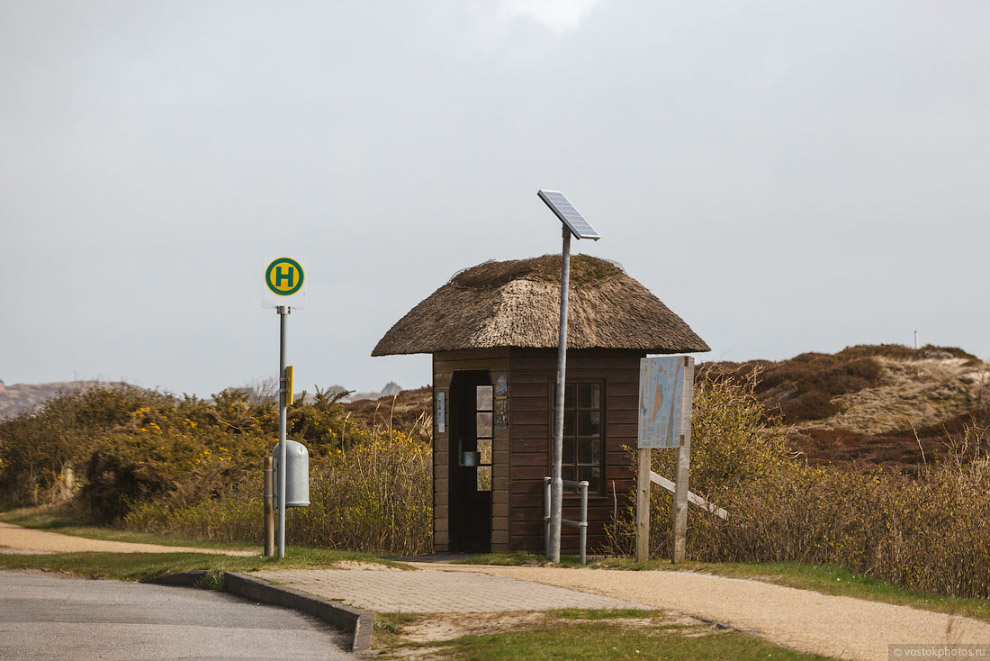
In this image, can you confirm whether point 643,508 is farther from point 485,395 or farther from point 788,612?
point 485,395

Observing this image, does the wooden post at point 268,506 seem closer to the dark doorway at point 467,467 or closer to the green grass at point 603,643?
the dark doorway at point 467,467

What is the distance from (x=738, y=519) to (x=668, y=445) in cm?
127

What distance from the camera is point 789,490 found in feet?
48.1

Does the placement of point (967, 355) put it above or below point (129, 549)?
above

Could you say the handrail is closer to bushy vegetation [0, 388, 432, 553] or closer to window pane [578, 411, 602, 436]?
window pane [578, 411, 602, 436]

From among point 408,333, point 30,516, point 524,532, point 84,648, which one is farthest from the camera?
point 30,516

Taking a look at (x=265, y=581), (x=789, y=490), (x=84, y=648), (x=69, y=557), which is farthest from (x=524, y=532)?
(x=84, y=648)

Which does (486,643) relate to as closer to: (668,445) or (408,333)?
(668,445)

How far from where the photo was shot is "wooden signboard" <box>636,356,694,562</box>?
1479 centimetres

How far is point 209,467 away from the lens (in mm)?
23953

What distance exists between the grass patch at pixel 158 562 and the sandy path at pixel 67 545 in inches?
51.4

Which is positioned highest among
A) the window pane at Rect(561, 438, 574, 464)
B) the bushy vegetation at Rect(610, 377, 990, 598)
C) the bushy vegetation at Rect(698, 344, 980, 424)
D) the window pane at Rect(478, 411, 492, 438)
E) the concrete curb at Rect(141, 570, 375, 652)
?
the bushy vegetation at Rect(698, 344, 980, 424)

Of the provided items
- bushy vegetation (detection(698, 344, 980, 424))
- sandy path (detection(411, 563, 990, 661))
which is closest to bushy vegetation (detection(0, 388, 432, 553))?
sandy path (detection(411, 563, 990, 661))

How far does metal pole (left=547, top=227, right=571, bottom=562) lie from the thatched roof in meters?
0.80
